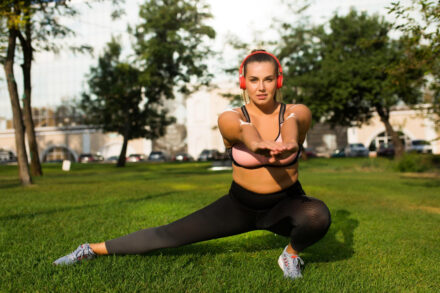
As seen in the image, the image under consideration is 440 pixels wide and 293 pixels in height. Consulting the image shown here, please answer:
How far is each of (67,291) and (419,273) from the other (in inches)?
119

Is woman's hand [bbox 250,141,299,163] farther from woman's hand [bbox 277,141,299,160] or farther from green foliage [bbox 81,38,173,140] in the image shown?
green foliage [bbox 81,38,173,140]

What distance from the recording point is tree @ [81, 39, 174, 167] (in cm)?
3422

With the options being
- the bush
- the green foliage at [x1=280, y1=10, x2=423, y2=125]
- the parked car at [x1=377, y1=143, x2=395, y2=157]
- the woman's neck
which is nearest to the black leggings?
the woman's neck

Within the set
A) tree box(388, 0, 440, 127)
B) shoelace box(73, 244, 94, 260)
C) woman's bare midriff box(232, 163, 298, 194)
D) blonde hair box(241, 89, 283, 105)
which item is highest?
tree box(388, 0, 440, 127)

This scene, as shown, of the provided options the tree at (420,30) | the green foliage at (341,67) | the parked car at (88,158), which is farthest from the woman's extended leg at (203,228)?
the parked car at (88,158)

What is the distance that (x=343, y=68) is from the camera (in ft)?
92.5

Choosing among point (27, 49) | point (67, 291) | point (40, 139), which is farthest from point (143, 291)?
point (40, 139)

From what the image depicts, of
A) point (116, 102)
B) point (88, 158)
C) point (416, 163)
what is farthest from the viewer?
point (88, 158)

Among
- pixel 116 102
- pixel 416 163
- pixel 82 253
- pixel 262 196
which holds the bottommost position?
pixel 416 163

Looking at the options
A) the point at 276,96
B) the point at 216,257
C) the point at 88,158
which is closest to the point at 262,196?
the point at 276,96

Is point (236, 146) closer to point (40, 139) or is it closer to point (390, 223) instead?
point (390, 223)

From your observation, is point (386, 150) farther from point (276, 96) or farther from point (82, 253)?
point (82, 253)

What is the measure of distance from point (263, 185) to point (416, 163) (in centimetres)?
2073

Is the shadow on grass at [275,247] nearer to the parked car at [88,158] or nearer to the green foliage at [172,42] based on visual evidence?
the green foliage at [172,42]
